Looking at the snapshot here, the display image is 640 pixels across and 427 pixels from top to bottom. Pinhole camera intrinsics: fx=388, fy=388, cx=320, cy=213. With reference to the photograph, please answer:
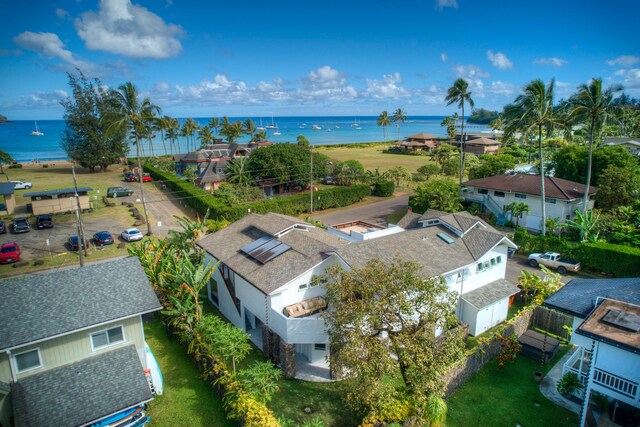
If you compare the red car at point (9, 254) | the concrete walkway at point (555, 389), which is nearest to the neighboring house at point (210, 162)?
the red car at point (9, 254)

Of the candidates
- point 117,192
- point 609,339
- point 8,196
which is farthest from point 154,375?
point 117,192

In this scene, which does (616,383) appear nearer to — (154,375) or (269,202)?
(154,375)

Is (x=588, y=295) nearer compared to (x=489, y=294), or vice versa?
(x=588, y=295)

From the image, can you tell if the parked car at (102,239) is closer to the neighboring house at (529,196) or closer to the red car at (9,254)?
the red car at (9,254)

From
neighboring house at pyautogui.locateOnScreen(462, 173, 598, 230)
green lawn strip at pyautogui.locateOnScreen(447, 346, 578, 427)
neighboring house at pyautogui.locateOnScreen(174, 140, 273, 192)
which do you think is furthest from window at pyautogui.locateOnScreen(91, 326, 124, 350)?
neighboring house at pyautogui.locateOnScreen(174, 140, 273, 192)

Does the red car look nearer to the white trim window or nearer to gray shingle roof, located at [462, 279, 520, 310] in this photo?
the white trim window

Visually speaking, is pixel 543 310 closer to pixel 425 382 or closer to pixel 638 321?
pixel 638 321

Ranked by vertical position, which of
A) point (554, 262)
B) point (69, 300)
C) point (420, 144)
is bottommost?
point (554, 262)
